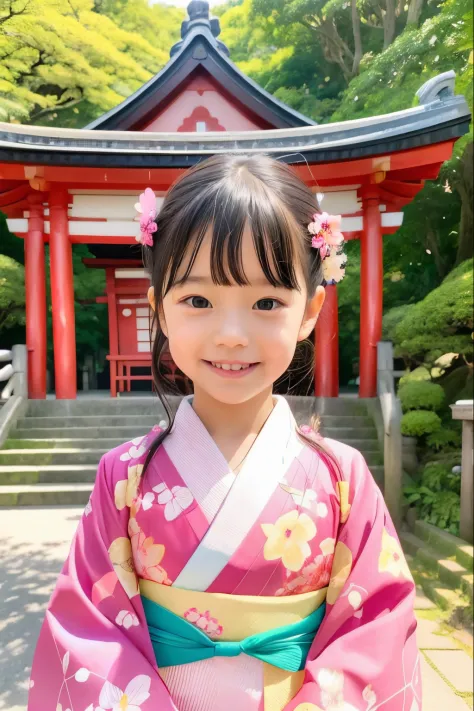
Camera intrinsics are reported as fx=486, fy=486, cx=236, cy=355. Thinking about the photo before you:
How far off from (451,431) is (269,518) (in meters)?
4.15

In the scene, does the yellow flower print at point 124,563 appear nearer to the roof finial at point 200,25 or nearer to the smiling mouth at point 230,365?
Answer: the smiling mouth at point 230,365

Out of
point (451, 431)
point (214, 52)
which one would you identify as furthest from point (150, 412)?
point (214, 52)

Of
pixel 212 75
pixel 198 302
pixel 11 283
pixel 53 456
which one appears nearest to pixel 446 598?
pixel 198 302

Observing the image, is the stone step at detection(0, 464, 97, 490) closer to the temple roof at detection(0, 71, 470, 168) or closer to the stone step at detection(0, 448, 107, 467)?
the stone step at detection(0, 448, 107, 467)

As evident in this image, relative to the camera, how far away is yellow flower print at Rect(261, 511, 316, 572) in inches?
42.8

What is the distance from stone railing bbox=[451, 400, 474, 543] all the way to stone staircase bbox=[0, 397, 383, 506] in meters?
1.16

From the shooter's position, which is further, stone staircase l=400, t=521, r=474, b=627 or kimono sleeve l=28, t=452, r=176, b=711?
stone staircase l=400, t=521, r=474, b=627

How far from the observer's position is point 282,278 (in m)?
1.03

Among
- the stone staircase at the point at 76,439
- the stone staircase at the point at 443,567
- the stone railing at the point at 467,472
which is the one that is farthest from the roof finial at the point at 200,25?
the stone staircase at the point at 443,567

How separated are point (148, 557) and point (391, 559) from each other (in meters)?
0.56

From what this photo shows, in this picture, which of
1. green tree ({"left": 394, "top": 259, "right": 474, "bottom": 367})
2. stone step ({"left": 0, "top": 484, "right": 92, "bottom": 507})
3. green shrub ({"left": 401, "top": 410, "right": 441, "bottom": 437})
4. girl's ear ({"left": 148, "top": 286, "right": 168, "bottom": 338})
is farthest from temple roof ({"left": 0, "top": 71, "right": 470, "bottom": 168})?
girl's ear ({"left": 148, "top": 286, "right": 168, "bottom": 338})

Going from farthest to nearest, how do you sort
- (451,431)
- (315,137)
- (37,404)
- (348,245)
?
1. (348,245)
2. (37,404)
3. (315,137)
4. (451,431)

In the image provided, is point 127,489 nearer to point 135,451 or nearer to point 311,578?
point 135,451

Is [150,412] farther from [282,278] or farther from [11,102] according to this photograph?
[282,278]
